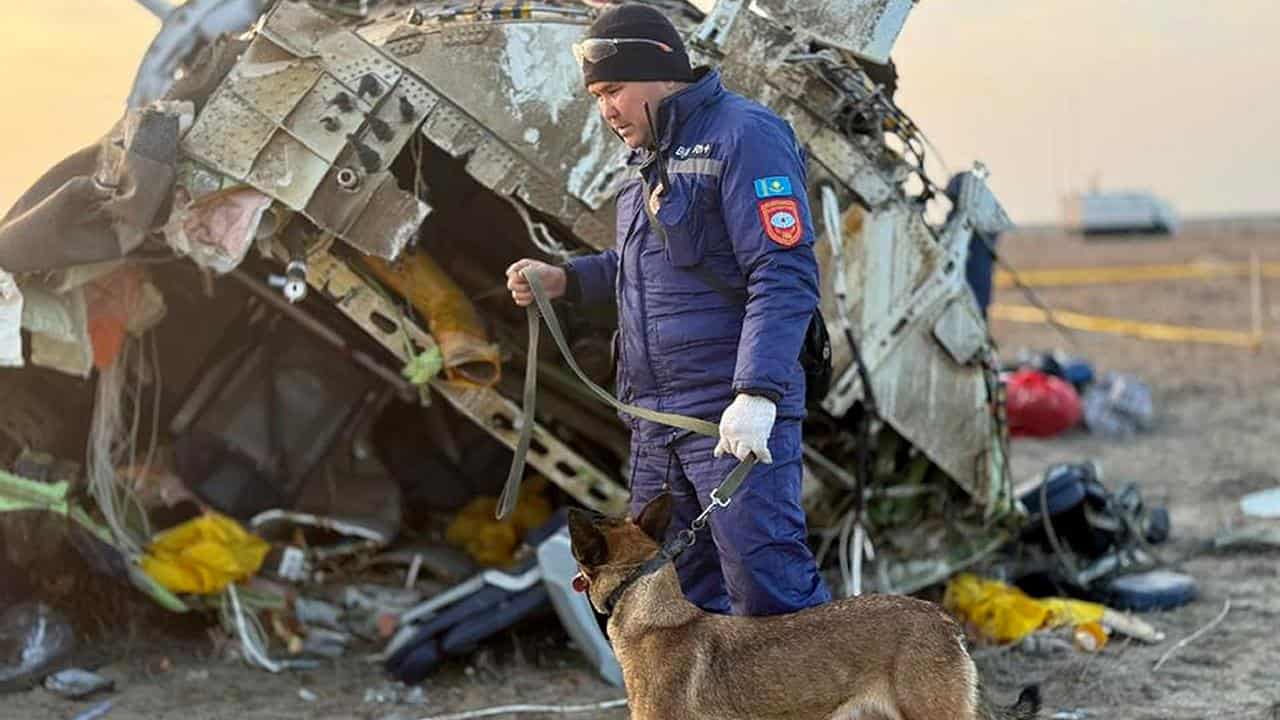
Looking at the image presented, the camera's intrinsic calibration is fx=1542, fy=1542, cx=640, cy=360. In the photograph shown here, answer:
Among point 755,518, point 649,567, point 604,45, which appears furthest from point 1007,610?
point 604,45

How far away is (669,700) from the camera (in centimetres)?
365

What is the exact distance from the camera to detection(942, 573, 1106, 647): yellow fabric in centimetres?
624

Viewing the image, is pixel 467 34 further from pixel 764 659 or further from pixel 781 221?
pixel 764 659

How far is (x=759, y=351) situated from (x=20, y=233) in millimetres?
2933

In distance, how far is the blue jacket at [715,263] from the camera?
3.84 meters

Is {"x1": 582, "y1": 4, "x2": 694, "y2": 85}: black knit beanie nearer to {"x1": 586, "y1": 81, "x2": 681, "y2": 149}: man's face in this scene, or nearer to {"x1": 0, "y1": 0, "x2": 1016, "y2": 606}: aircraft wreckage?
{"x1": 586, "y1": 81, "x2": 681, "y2": 149}: man's face

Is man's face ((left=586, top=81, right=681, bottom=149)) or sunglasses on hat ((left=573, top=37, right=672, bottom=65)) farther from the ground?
sunglasses on hat ((left=573, top=37, right=672, bottom=65))

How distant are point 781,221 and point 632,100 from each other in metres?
0.53

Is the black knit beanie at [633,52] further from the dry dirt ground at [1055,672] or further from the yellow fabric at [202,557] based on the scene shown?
the yellow fabric at [202,557]

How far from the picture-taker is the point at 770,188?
12.8ft

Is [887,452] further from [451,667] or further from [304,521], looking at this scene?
[304,521]

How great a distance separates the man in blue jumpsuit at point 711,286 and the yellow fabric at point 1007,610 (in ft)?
8.03

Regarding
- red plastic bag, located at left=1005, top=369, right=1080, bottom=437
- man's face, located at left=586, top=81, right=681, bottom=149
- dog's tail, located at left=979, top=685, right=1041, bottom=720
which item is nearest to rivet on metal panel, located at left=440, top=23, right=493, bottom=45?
man's face, located at left=586, top=81, right=681, bottom=149

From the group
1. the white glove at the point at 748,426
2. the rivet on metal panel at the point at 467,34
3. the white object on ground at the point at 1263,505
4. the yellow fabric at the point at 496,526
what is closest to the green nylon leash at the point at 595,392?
the white glove at the point at 748,426
